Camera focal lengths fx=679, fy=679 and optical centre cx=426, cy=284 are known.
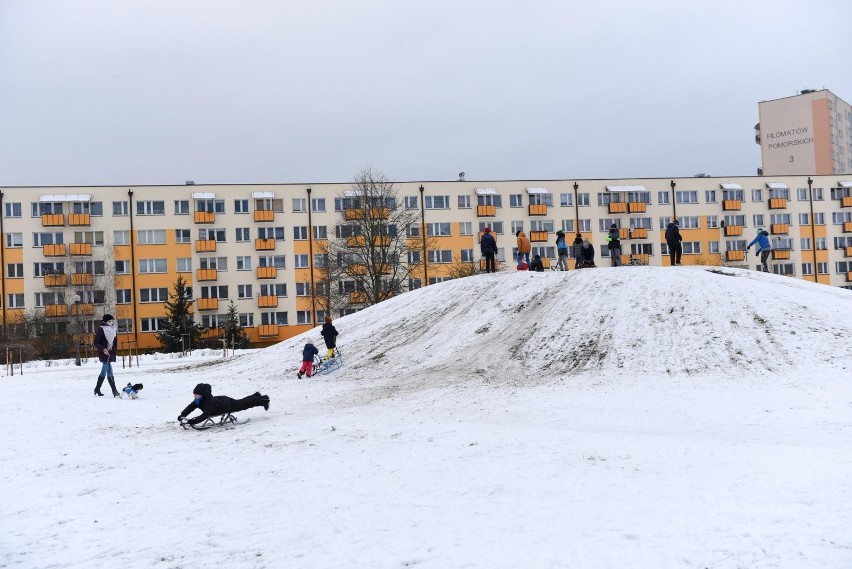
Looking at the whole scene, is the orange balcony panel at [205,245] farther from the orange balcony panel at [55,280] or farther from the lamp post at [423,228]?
the lamp post at [423,228]

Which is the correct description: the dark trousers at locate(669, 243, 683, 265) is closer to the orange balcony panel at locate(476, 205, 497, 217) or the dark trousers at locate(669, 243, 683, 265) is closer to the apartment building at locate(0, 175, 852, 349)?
the apartment building at locate(0, 175, 852, 349)

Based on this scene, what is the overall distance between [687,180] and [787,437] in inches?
2753

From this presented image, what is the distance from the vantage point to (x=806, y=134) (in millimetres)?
104562

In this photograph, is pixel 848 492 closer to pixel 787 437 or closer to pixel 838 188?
pixel 787 437

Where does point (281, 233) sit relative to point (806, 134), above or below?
below

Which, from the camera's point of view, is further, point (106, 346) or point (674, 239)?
point (674, 239)

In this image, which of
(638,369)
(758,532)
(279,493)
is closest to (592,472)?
(758,532)

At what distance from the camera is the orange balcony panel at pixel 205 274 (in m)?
64.0

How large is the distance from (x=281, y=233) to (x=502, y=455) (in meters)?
59.4

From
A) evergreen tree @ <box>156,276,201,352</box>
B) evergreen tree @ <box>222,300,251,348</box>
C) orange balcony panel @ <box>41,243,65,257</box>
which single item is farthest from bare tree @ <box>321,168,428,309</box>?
orange balcony panel @ <box>41,243,65,257</box>

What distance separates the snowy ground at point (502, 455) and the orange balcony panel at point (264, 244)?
43223 millimetres

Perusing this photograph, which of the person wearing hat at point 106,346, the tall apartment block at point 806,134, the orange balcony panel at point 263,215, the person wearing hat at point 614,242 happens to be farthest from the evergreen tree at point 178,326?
the tall apartment block at point 806,134

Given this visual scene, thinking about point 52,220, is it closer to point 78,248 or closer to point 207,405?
point 78,248

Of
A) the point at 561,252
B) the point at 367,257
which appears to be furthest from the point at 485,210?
the point at 561,252
